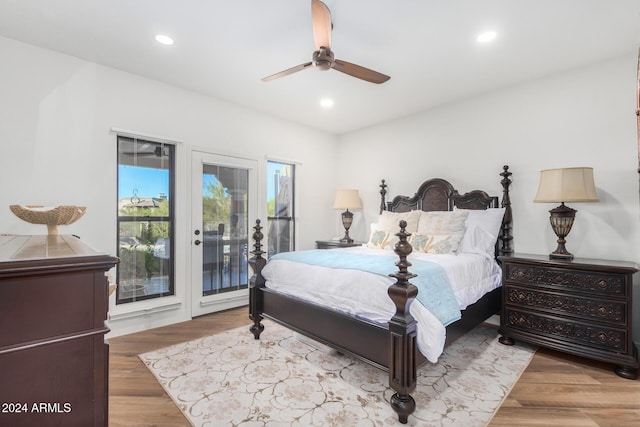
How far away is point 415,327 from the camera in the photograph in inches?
76.0

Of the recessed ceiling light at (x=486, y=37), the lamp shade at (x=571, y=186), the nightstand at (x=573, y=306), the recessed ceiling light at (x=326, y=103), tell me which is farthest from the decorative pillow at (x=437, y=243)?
the recessed ceiling light at (x=326, y=103)

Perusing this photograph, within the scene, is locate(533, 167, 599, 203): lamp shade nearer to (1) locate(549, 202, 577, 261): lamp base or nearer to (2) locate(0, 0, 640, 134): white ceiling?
(1) locate(549, 202, 577, 261): lamp base

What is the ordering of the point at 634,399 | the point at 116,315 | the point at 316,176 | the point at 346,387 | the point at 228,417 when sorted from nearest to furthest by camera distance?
the point at 228,417, the point at 634,399, the point at 346,387, the point at 116,315, the point at 316,176

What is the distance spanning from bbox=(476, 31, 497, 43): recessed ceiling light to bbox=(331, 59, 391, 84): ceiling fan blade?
87cm

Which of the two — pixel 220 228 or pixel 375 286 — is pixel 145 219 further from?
pixel 375 286

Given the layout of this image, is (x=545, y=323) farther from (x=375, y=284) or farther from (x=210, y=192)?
(x=210, y=192)

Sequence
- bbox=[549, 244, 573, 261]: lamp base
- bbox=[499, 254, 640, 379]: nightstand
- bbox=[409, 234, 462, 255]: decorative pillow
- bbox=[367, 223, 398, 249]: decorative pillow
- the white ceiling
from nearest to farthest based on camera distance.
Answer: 1. the white ceiling
2. bbox=[499, 254, 640, 379]: nightstand
3. bbox=[549, 244, 573, 261]: lamp base
4. bbox=[409, 234, 462, 255]: decorative pillow
5. bbox=[367, 223, 398, 249]: decorative pillow

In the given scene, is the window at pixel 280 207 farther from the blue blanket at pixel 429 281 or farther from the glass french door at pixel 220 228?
the blue blanket at pixel 429 281

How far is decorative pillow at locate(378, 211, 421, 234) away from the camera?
375cm

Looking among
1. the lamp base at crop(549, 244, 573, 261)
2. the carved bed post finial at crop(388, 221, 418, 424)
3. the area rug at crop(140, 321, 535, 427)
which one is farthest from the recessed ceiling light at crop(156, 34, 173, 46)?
the lamp base at crop(549, 244, 573, 261)

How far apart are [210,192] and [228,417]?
8.81ft

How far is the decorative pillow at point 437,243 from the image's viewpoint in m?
3.20

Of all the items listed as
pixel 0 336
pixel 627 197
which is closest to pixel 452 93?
pixel 627 197

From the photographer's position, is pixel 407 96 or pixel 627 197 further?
pixel 407 96
